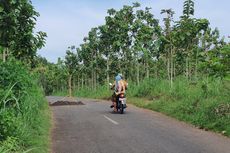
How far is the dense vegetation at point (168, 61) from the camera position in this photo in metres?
15.2

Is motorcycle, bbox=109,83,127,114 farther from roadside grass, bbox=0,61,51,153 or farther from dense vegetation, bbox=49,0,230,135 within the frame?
roadside grass, bbox=0,61,51,153

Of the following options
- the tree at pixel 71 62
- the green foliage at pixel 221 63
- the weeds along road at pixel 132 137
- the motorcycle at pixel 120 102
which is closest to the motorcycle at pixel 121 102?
the motorcycle at pixel 120 102

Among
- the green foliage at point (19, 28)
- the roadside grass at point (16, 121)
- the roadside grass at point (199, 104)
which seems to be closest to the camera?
the roadside grass at point (16, 121)

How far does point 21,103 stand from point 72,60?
1992 inches

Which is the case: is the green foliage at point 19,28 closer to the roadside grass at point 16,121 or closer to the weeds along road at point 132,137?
the roadside grass at point 16,121

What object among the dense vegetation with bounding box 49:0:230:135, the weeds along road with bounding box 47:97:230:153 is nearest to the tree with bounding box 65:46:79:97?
the dense vegetation with bounding box 49:0:230:135

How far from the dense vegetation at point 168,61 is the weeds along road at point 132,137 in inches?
50.6

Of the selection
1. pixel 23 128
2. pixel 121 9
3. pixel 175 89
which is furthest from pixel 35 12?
pixel 121 9

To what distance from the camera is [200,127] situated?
48.2ft

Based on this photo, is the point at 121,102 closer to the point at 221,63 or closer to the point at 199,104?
the point at 199,104

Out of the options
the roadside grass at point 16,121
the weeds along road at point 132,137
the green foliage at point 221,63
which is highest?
the green foliage at point 221,63

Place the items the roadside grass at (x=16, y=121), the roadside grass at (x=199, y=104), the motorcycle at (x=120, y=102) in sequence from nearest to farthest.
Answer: the roadside grass at (x=16, y=121)
the roadside grass at (x=199, y=104)
the motorcycle at (x=120, y=102)

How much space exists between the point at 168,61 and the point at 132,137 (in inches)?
676

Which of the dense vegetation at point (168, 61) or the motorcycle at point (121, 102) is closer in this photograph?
the dense vegetation at point (168, 61)
